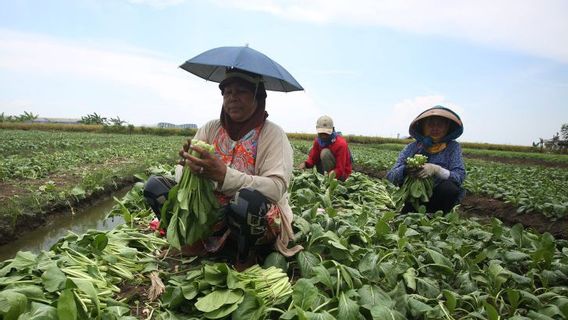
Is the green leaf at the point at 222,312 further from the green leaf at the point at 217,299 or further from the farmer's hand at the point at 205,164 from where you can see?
the farmer's hand at the point at 205,164

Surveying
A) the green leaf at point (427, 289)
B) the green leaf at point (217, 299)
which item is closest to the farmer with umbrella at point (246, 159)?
the green leaf at point (217, 299)

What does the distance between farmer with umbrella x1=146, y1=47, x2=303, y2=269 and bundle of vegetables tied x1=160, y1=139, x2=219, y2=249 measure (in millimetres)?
70

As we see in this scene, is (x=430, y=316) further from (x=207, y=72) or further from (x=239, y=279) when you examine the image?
(x=207, y=72)

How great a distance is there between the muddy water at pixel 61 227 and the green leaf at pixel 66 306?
2.67 meters

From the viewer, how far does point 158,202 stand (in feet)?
8.39

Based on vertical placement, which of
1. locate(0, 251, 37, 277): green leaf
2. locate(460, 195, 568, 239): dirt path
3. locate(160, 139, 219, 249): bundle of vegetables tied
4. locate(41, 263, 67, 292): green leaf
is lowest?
locate(460, 195, 568, 239): dirt path

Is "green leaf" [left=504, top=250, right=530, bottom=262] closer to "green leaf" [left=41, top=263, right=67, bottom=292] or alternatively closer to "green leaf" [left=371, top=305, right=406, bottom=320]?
"green leaf" [left=371, top=305, right=406, bottom=320]

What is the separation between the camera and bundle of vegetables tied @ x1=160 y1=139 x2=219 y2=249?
86.8 inches

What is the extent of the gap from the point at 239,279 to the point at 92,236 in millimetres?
1117

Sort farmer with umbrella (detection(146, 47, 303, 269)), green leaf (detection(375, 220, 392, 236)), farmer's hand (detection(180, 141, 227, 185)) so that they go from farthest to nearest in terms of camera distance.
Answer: green leaf (detection(375, 220, 392, 236)) < farmer with umbrella (detection(146, 47, 303, 269)) < farmer's hand (detection(180, 141, 227, 185))

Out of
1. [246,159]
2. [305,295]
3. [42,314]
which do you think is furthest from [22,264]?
[305,295]

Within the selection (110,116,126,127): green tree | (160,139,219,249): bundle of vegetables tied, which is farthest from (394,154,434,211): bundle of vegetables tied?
(110,116,126,127): green tree

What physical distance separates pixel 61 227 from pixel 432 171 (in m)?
4.36

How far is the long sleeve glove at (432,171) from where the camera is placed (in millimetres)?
3845
